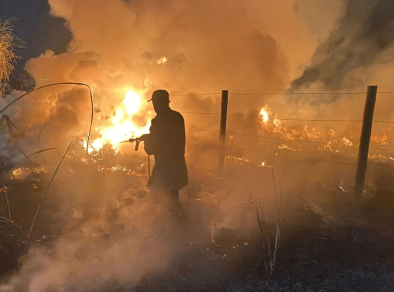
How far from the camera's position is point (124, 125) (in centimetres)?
998

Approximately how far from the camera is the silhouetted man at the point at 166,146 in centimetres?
496

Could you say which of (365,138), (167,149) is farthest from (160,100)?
(365,138)

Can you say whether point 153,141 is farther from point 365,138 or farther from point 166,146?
point 365,138

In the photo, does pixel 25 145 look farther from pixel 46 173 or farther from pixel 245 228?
pixel 245 228

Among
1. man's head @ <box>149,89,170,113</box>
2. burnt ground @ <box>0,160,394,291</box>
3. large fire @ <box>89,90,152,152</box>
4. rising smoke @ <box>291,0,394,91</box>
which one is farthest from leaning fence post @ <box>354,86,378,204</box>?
rising smoke @ <box>291,0,394,91</box>

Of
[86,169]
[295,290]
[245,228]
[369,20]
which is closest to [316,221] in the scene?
[245,228]

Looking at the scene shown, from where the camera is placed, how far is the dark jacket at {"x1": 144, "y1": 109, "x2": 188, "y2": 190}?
4980 millimetres

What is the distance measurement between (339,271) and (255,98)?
8.98 m

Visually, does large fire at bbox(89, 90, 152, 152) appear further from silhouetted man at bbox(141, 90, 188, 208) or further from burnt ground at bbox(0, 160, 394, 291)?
silhouetted man at bbox(141, 90, 188, 208)

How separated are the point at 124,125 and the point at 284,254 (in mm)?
7037

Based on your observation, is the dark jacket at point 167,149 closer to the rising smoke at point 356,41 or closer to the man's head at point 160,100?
the man's head at point 160,100

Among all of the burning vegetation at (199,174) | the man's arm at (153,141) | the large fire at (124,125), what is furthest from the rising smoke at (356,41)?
the man's arm at (153,141)

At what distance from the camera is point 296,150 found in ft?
36.1

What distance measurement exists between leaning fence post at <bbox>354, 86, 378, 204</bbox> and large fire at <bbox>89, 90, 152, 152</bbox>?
6.40 metres
